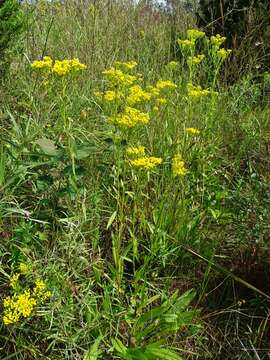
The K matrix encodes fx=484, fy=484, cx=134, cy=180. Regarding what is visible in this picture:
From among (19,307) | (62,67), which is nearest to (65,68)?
(62,67)

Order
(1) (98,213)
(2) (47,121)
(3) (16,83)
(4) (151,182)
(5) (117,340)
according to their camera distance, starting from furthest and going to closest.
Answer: (3) (16,83), (2) (47,121), (4) (151,182), (1) (98,213), (5) (117,340)

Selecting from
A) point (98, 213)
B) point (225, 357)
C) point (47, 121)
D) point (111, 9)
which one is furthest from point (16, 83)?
point (225, 357)

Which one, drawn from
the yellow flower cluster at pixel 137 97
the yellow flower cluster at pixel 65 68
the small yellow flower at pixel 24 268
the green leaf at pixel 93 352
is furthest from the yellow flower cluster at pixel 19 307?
the yellow flower cluster at pixel 137 97

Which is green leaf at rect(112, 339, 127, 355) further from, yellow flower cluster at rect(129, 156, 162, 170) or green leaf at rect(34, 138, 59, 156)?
green leaf at rect(34, 138, 59, 156)

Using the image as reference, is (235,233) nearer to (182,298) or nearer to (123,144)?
(182,298)

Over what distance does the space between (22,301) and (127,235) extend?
655mm

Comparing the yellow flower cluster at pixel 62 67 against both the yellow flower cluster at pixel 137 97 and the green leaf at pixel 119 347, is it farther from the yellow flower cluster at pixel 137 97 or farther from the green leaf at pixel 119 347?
the green leaf at pixel 119 347

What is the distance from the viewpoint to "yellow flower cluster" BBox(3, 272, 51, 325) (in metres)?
1.29

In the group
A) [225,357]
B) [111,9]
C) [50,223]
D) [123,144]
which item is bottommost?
[225,357]

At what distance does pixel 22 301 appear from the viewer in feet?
4.32

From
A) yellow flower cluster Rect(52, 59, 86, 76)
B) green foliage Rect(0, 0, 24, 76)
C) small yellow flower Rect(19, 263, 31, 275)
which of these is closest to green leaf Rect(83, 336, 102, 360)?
small yellow flower Rect(19, 263, 31, 275)

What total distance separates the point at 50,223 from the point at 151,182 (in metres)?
0.61

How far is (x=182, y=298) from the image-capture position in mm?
1643

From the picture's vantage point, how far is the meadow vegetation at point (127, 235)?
149 cm
